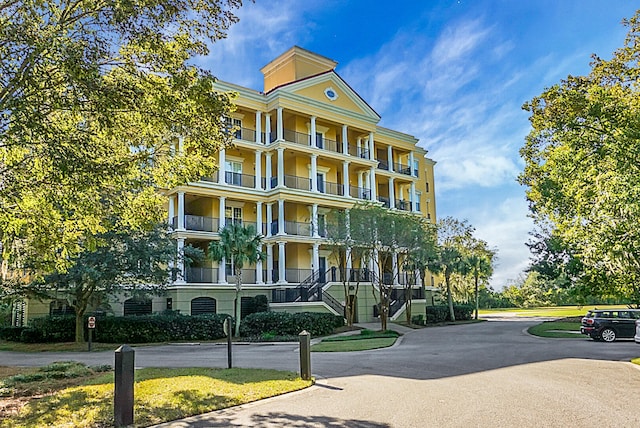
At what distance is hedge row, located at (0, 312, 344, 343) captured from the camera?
25.1 metres

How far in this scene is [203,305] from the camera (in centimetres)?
3089

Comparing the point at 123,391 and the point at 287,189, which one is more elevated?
the point at 287,189

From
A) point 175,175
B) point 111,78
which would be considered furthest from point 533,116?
point 111,78

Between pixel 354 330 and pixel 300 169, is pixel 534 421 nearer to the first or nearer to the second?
pixel 354 330

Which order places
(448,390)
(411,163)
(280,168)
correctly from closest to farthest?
(448,390)
(280,168)
(411,163)

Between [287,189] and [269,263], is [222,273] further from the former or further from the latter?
[287,189]

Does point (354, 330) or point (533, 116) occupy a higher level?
point (533, 116)

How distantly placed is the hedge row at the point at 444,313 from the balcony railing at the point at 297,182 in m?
13.0

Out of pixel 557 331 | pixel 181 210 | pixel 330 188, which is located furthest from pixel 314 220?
pixel 557 331

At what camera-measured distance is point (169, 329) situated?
25797mm

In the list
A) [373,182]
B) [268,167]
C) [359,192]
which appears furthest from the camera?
[373,182]

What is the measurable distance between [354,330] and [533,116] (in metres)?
15.9

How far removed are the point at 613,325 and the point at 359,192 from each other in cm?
2104

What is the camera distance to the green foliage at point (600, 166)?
11.9 meters
